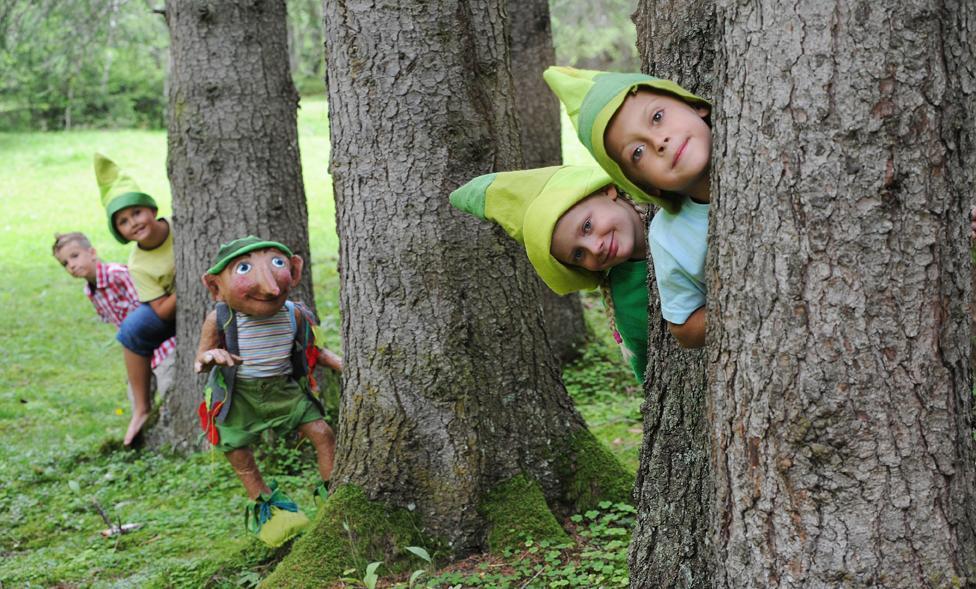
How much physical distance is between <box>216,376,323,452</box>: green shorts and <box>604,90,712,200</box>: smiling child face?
3202 mm

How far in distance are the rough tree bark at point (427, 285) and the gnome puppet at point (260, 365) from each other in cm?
62

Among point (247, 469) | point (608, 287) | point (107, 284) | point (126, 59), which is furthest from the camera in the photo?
point (126, 59)

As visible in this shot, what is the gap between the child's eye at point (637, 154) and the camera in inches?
98.6

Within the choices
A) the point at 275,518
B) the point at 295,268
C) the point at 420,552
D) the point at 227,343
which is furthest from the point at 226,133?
the point at 420,552

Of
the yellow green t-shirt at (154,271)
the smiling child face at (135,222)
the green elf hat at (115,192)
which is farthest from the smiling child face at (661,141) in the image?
the yellow green t-shirt at (154,271)

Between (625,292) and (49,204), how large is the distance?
21.0 m

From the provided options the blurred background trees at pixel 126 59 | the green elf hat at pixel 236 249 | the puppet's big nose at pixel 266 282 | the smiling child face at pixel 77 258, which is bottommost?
the smiling child face at pixel 77 258

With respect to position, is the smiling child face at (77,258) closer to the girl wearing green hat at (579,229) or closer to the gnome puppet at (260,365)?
the gnome puppet at (260,365)

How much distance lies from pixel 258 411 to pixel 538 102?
4.45m

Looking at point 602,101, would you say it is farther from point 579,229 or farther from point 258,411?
point 258,411

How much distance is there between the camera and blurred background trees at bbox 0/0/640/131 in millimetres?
13102

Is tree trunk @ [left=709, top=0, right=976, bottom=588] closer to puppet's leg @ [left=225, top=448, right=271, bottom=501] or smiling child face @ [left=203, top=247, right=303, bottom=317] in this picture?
smiling child face @ [left=203, top=247, right=303, bottom=317]

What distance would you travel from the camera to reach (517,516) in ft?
14.2

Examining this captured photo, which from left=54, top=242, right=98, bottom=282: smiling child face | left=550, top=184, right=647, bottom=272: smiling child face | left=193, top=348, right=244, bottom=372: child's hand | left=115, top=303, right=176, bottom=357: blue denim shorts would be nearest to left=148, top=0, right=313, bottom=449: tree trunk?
left=115, top=303, right=176, bottom=357: blue denim shorts
